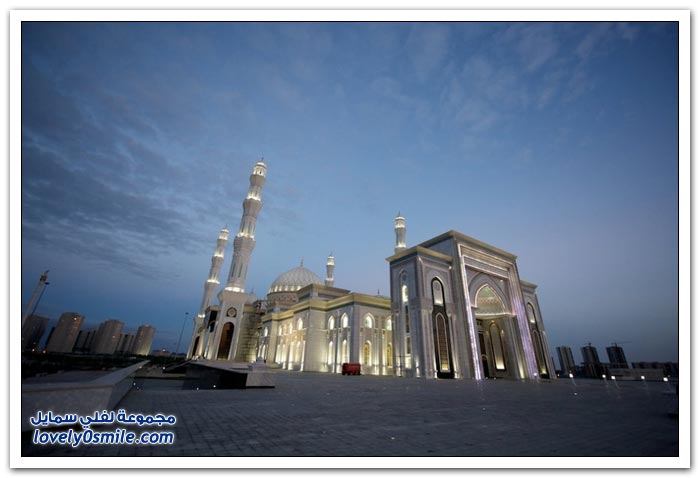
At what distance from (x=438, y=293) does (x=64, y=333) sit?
253 feet

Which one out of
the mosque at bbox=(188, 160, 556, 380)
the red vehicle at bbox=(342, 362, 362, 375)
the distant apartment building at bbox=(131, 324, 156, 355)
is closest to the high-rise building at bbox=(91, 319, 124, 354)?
the distant apartment building at bbox=(131, 324, 156, 355)

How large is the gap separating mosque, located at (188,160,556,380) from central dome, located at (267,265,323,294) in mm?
6532

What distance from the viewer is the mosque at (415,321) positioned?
82.8 feet

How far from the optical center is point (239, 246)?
4544cm

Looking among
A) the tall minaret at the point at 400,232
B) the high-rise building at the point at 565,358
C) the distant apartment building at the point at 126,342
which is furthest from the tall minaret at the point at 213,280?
the high-rise building at the point at 565,358

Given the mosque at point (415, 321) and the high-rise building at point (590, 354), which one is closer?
the mosque at point (415, 321)

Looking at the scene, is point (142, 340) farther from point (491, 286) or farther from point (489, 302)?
point (491, 286)

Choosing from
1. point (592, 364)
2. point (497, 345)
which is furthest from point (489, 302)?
point (592, 364)

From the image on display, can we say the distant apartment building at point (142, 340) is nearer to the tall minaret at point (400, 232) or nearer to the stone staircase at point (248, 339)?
the stone staircase at point (248, 339)

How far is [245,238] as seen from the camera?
45.8m

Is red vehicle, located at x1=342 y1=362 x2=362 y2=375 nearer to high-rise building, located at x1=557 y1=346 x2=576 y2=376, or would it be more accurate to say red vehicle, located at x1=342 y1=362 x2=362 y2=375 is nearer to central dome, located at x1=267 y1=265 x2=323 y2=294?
central dome, located at x1=267 y1=265 x2=323 y2=294

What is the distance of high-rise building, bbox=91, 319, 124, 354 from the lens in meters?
72.4

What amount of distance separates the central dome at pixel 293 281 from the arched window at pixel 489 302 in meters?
31.8
